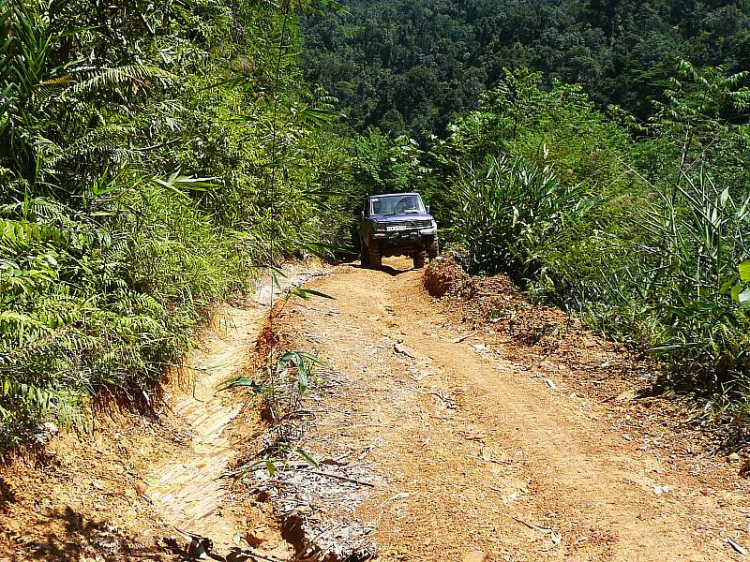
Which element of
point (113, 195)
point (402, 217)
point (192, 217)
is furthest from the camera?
point (402, 217)

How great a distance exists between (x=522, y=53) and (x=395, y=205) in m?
37.6

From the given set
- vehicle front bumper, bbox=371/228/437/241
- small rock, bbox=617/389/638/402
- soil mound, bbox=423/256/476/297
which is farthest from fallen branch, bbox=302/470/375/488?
vehicle front bumper, bbox=371/228/437/241

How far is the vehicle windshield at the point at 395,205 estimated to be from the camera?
14984 mm

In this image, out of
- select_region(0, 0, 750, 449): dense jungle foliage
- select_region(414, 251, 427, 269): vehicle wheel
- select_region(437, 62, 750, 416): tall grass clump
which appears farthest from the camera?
select_region(414, 251, 427, 269): vehicle wheel

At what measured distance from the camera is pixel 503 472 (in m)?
4.14

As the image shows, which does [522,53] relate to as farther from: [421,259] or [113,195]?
[113,195]

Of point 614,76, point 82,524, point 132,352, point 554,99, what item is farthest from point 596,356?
point 614,76

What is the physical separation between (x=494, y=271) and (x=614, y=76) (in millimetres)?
33979

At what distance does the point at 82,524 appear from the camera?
11.4 feet

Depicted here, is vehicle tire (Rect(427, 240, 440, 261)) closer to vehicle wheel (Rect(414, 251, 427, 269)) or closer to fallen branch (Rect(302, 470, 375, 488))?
vehicle wheel (Rect(414, 251, 427, 269))

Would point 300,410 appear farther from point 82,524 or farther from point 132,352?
point 82,524

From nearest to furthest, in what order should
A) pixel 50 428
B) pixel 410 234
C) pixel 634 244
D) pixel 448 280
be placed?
1. pixel 50 428
2. pixel 634 244
3. pixel 448 280
4. pixel 410 234

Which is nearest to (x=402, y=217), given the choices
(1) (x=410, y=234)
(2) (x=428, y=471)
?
(1) (x=410, y=234)

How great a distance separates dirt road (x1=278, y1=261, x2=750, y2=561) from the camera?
10.9 ft
